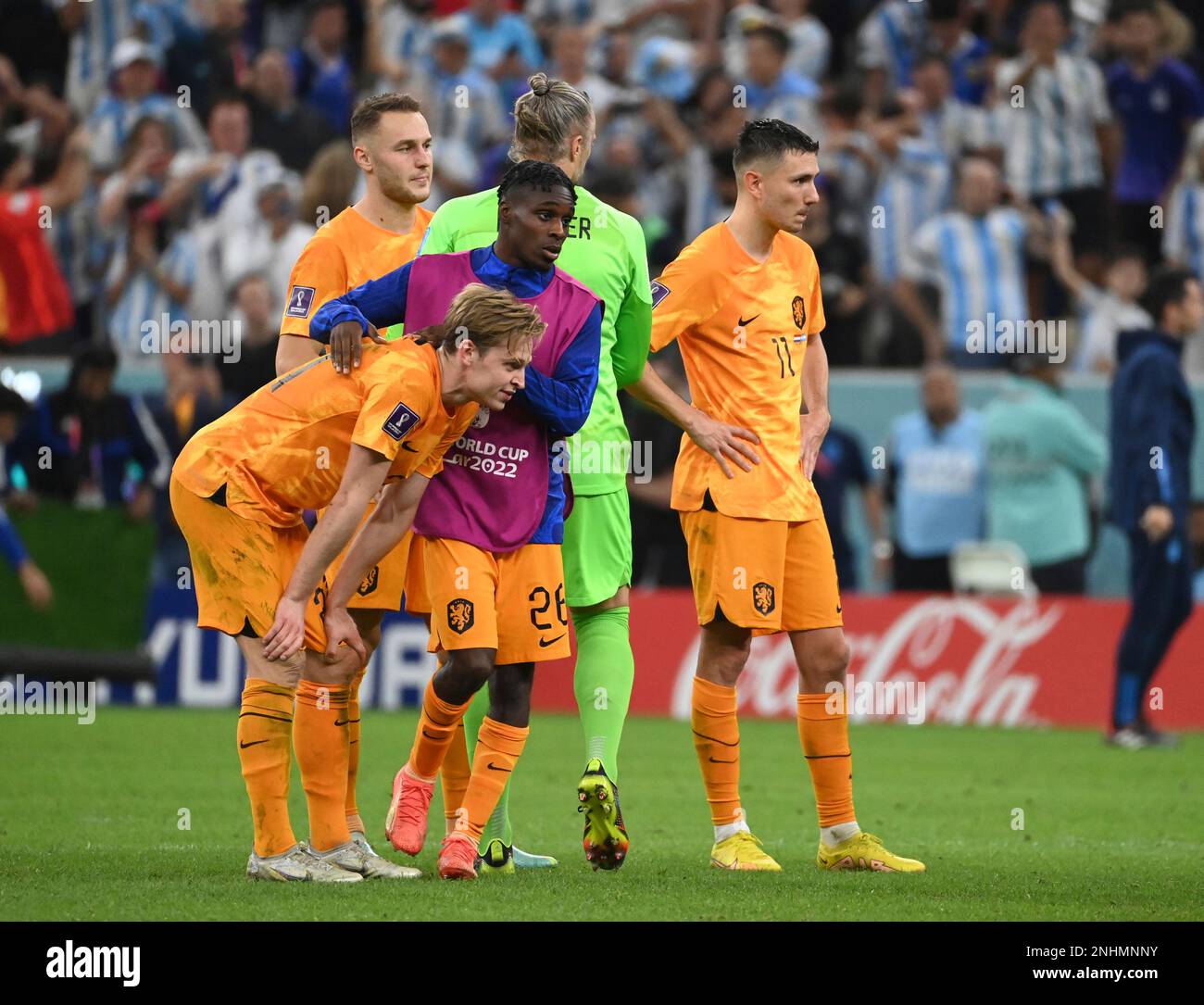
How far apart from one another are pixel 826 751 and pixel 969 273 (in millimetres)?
8876

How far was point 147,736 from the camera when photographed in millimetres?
12023

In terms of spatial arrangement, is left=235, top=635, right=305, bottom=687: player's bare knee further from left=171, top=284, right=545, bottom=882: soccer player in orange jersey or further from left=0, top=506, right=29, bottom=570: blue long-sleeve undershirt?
left=0, top=506, right=29, bottom=570: blue long-sleeve undershirt

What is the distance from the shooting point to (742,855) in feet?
23.6

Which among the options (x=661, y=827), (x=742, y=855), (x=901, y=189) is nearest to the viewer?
(x=742, y=855)

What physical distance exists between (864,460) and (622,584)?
814 cm

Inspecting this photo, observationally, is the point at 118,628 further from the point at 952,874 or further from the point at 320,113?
the point at 952,874

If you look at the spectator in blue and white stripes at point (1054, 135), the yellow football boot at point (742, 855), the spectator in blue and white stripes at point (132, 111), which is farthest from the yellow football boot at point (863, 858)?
the spectator in blue and white stripes at point (132, 111)

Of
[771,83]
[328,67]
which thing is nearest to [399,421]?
[771,83]

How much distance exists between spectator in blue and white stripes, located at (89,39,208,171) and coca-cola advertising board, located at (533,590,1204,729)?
6.17 meters

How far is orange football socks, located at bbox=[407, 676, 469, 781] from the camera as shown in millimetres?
6730

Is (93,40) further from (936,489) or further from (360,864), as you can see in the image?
(360,864)

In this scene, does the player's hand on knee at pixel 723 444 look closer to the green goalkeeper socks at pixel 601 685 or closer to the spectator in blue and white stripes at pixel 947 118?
the green goalkeeper socks at pixel 601 685

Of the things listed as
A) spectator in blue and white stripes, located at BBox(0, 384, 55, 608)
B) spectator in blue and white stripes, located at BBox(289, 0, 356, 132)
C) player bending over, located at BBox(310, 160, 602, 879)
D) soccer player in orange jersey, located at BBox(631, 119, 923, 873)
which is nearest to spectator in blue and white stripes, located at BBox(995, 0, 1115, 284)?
spectator in blue and white stripes, located at BBox(289, 0, 356, 132)

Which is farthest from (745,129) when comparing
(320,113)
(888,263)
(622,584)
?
(320,113)
